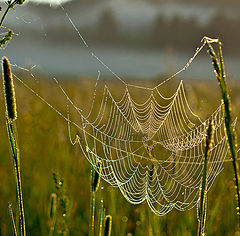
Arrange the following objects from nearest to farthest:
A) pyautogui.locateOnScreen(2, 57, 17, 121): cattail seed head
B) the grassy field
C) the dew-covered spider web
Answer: pyautogui.locateOnScreen(2, 57, 17, 121): cattail seed head → the dew-covered spider web → the grassy field

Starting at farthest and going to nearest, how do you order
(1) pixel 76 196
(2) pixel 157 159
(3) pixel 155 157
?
(2) pixel 157 159 < (1) pixel 76 196 < (3) pixel 155 157

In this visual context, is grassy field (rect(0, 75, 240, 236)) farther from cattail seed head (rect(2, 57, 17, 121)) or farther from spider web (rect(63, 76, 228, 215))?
cattail seed head (rect(2, 57, 17, 121))

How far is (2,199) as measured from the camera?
3764 millimetres

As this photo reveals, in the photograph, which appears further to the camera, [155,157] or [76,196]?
[76,196]

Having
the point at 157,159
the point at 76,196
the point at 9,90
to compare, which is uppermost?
the point at 157,159

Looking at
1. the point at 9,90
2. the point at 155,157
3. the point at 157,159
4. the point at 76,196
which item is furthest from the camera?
the point at 157,159

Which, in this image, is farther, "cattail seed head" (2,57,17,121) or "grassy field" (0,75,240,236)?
"grassy field" (0,75,240,236)

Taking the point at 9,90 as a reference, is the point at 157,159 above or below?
above

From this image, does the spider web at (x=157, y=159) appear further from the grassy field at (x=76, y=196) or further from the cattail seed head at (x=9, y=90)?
the cattail seed head at (x=9, y=90)

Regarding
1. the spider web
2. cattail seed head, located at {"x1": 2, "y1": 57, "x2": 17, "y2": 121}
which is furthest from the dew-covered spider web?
cattail seed head, located at {"x1": 2, "y1": 57, "x2": 17, "y2": 121}

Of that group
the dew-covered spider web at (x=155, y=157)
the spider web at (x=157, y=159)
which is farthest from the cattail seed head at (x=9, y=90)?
the spider web at (x=157, y=159)

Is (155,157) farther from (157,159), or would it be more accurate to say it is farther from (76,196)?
(76,196)

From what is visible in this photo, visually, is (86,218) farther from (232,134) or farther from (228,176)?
(232,134)

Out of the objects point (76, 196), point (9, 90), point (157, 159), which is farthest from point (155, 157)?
point (9, 90)
